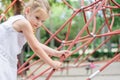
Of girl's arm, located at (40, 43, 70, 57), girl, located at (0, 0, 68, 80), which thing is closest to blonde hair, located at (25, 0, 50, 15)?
girl, located at (0, 0, 68, 80)

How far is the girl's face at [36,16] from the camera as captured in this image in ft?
4.15

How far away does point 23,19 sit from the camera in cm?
128

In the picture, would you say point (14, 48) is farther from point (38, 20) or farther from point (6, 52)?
point (38, 20)

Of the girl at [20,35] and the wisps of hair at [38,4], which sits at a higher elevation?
the wisps of hair at [38,4]

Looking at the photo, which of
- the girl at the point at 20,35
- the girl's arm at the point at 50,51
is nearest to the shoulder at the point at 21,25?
the girl at the point at 20,35

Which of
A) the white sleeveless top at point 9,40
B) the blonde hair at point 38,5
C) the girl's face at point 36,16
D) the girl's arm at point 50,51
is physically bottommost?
the girl's arm at point 50,51

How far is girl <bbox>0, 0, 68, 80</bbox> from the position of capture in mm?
1271

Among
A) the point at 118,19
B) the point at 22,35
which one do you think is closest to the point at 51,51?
the point at 22,35

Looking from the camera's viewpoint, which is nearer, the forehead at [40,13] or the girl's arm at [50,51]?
the forehead at [40,13]

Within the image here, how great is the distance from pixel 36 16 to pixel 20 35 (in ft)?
0.33

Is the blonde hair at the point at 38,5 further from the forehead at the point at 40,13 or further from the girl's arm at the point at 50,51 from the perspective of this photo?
the girl's arm at the point at 50,51

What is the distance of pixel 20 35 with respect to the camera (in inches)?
52.3

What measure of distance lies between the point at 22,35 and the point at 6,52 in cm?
8

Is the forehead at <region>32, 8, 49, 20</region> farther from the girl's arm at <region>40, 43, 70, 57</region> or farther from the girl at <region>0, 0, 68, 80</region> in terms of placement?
the girl's arm at <region>40, 43, 70, 57</region>
